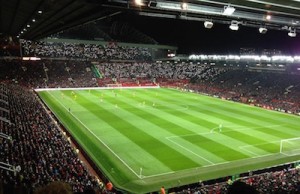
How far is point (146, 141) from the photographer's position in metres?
30.1

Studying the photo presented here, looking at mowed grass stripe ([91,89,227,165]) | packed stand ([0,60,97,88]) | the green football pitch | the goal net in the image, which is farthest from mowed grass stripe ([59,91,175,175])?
packed stand ([0,60,97,88])

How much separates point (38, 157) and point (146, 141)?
1151cm

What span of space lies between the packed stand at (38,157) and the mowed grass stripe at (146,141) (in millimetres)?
6524

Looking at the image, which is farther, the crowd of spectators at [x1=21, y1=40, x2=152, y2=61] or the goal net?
the crowd of spectators at [x1=21, y1=40, x2=152, y2=61]

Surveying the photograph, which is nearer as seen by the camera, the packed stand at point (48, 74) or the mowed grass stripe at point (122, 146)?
the mowed grass stripe at point (122, 146)

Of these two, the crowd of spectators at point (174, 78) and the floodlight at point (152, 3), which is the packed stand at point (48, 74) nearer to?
the crowd of spectators at point (174, 78)

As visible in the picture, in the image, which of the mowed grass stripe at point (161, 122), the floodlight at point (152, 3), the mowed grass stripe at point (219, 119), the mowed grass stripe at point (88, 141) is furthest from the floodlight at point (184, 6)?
the mowed grass stripe at point (219, 119)

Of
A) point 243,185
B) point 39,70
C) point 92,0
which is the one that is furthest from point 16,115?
point 39,70

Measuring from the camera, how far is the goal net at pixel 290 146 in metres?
28.1

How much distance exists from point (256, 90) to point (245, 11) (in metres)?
53.1

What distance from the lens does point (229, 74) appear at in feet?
259

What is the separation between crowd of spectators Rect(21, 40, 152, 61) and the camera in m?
86.6

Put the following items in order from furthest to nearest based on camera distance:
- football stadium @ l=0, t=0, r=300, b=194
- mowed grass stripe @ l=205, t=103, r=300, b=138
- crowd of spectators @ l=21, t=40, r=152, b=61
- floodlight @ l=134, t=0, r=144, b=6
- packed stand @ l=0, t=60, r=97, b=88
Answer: crowd of spectators @ l=21, t=40, r=152, b=61 < packed stand @ l=0, t=60, r=97, b=88 < mowed grass stripe @ l=205, t=103, r=300, b=138 < football stadium @ l=0, t=0, r=300, b=194 < floodlight @ l=134, t=0, r=144, b=6

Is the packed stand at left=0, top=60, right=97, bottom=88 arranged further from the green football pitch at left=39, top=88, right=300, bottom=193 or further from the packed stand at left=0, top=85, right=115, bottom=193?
the packed stand at left=0, top=85, right=115, bottom=193
